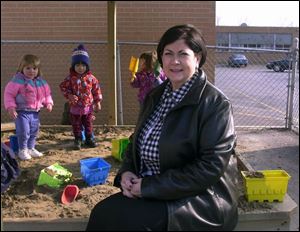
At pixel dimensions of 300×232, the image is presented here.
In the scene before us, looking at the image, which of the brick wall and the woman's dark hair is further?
the brick wall

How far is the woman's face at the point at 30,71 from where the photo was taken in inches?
207

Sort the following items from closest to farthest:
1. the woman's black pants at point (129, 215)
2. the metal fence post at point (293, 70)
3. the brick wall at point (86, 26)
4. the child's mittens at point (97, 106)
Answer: the woman's black pants at point (129, 215)
the child's mittens at point (97, 106)
the metal fence post at point (293, 70)
the brick wall at point (86, 26)

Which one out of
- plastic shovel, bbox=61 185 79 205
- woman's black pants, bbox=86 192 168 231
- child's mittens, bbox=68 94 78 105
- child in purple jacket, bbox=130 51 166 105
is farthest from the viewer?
child in purple jacket, bbox=130 51 166 105

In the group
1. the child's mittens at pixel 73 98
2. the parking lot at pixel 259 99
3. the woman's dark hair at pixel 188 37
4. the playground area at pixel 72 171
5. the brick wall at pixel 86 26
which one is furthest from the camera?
the parking lot at pixel 259 99

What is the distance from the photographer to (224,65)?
12.1 meters

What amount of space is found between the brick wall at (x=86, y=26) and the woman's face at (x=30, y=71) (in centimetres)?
308

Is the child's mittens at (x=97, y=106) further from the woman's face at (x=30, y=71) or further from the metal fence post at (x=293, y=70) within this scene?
the metal fence post at (x=293, y=70)

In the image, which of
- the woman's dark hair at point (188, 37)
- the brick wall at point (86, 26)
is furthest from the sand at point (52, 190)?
the brick wall at point (86, 26)

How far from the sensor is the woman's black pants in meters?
2.29

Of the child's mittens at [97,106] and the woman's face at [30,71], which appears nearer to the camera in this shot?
the woman's face at [30,71]

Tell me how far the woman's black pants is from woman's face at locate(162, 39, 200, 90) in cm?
80

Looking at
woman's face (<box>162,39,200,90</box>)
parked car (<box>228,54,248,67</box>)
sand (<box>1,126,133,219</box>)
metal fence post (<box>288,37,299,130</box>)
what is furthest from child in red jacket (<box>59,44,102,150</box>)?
parked car (<box>228,54,248,67</box>)

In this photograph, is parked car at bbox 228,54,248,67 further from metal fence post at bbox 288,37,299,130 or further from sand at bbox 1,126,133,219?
sand at bbox 1,126,133,219

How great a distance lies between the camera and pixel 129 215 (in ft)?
7.69
